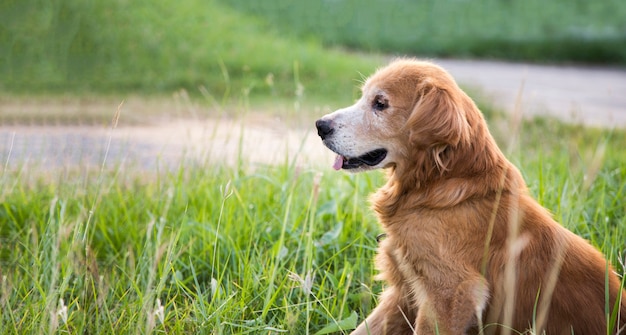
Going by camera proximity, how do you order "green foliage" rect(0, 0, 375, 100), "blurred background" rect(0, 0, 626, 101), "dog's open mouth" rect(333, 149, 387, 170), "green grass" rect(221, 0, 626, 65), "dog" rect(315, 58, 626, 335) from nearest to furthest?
"dog" rect(315, 58, 626, 335)
"dog's open mouth" rect(333, 149, 387, 170)
"green foliage" rect(0, 0, 375, 100)
"blurred background" rect(0, 0, 626, 101)
"green grass" rect(221, 0, 626, 65)

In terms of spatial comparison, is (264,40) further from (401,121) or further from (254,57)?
(401,121)

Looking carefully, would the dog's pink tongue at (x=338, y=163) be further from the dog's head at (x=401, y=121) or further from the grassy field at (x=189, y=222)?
the grassy field at (x=189, y=222)

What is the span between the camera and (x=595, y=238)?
3562 mm

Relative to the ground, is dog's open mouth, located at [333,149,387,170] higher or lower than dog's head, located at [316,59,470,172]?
lower

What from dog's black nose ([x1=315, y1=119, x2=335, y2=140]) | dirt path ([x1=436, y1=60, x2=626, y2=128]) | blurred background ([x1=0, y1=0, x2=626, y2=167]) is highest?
dog's black nose ([x1=315, y1=119, x2=335, y2=140])

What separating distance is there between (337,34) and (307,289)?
10703mm

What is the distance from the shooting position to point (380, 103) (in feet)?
9.95

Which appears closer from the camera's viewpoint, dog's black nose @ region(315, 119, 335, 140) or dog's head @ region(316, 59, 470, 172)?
dog's head @ region(316, 59, 470, 172)

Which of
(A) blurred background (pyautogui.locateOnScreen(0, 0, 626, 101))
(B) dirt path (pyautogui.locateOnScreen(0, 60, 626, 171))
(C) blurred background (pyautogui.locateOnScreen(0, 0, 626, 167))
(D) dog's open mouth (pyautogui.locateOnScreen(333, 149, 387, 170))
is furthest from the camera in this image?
(A) blurred background (pyautogui.locateOnScreen(0, 0, 626, 101))

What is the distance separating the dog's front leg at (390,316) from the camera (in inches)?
111

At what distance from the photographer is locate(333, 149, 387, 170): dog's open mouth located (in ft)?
9.82

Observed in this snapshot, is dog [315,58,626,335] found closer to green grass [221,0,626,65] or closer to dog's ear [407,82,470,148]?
dog's ear [407,82,470,148]

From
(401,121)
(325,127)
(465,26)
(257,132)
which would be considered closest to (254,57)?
(257,132)

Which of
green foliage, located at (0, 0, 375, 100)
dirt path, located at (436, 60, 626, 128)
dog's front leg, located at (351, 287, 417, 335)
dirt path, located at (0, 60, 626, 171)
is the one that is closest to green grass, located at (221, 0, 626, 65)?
dirt path, located at (436, 60, 626, 128)
